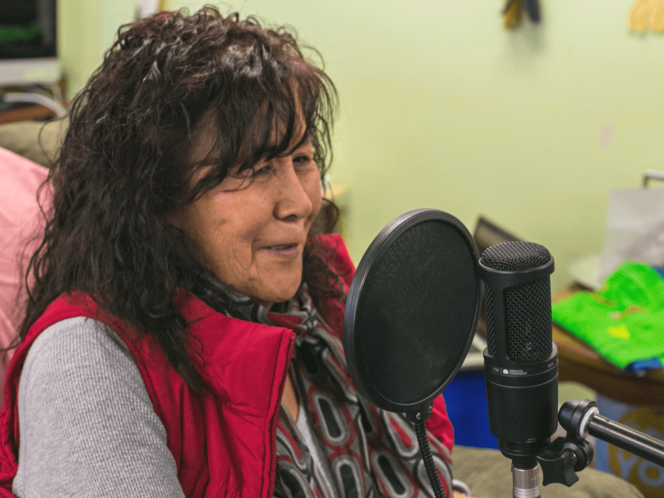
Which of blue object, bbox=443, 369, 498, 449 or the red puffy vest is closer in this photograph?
the red puffy vest

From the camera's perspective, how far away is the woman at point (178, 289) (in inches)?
30.1

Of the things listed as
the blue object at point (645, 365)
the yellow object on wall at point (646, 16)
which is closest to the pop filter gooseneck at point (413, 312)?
the blue object at point (645, 365)

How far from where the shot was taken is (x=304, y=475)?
906 mm

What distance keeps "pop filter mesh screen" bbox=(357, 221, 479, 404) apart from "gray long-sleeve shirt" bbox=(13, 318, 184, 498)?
33 centimetres

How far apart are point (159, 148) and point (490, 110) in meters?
1.47

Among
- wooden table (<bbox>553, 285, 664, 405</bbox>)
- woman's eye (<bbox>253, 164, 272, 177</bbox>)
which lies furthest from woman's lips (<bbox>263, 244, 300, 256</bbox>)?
wooden table (<bbox>553, 285, 664, 405</bbox>)

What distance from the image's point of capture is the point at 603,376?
4.54 ft

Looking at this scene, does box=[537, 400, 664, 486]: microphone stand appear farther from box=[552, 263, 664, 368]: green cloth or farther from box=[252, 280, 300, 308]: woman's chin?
box=[552, 263, 664, 368]: green cloth

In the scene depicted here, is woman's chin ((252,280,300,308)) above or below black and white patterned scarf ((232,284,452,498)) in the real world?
above

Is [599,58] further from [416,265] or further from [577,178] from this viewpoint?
[416,265]

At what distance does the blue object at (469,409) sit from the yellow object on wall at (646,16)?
3.42ft

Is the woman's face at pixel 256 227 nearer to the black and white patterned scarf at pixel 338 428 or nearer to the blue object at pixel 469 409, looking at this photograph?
the black and white patterned scarf at pixel 338 428

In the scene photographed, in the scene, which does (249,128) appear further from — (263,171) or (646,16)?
(646,16)

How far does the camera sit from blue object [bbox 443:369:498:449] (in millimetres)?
1403
